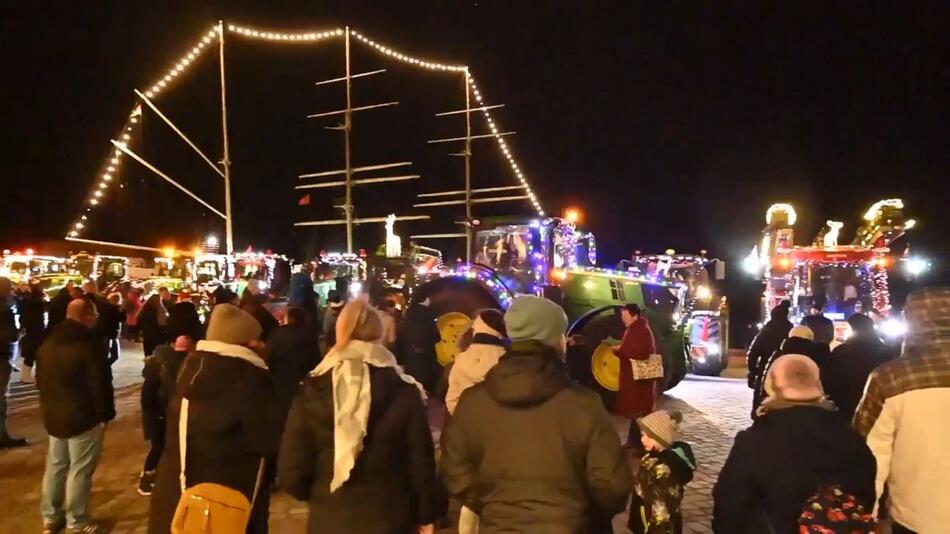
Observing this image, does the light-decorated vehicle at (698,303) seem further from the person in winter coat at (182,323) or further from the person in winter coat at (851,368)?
the person in winter coat at (182,323)

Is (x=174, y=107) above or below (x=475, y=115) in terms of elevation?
below

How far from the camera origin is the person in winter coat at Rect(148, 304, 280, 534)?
3264 mm

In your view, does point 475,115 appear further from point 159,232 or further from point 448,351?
point 448,351

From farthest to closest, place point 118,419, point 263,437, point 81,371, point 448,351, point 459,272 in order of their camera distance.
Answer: point 459,272 → point 448,351 → point 118,419 → point 81,371 → point 263,437

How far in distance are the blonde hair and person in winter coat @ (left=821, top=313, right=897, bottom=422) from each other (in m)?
4.01

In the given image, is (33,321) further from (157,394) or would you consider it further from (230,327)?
(230,327)

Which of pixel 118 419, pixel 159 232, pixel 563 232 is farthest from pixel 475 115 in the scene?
pixel 118 419

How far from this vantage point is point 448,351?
920 centimetres

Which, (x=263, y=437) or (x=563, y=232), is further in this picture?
(x=563, y=232)

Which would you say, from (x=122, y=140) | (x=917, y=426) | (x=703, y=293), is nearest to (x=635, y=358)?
(x=917, y=426)

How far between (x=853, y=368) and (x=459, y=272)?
586 cm

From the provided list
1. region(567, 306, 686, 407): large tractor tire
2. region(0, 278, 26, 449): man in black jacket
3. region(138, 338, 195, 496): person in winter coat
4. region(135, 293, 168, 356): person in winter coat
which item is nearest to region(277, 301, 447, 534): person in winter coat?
region(138, 338, 195, 496): person in winter coat

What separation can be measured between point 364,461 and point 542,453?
75 cm

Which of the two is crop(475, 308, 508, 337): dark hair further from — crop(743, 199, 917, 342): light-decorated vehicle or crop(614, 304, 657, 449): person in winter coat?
crop(743, 199, 917, 342): light-decorated vehicle
